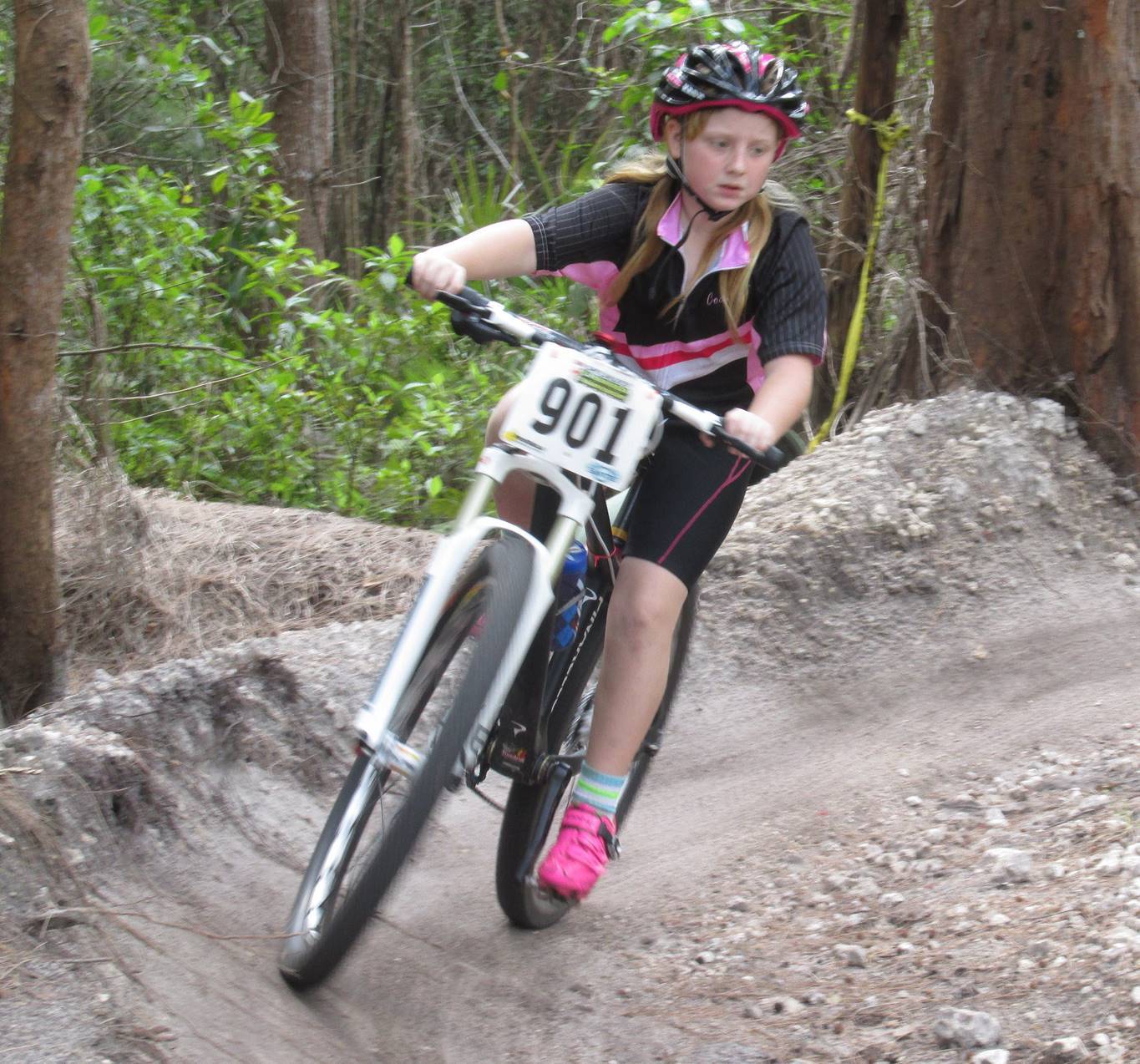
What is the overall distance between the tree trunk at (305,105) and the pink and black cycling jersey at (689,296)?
785cm

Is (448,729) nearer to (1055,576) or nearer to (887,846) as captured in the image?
(887,846)

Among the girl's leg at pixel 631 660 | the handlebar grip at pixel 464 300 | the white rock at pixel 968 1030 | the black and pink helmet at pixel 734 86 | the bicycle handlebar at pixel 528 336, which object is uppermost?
the black and pink helmet at pixel 734 86

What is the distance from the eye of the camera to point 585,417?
2.69m

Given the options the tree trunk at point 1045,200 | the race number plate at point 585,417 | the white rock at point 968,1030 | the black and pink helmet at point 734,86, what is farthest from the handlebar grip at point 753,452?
the tree trunk at point 1045,200

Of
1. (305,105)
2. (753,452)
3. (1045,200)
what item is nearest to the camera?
(753,452)

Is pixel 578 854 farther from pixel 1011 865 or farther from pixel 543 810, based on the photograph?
pixel 1011 865

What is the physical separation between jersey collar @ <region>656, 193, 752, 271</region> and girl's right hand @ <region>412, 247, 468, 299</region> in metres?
0.54

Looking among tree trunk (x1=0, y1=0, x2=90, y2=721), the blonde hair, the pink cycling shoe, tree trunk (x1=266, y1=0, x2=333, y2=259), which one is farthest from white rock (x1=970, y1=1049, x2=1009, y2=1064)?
tree trunk (x1=266, y1=0, x2=333, y2=259)

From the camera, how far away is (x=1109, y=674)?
4.50 metres

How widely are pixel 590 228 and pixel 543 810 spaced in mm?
1370

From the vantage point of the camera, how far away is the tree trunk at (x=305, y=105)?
10.6m

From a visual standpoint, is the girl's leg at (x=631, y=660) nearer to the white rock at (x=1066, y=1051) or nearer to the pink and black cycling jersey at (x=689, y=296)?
the pink and black cycling jersey at (x=689, y=296)

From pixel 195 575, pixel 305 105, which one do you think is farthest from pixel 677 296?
pixel 305 105

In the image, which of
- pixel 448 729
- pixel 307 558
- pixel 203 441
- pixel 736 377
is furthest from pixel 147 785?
pixel 203 441
